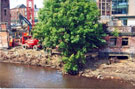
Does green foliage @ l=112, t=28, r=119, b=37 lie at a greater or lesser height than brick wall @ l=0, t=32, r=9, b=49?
greater

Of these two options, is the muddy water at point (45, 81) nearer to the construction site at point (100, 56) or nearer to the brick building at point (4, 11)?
the construction site at point (100, 56)

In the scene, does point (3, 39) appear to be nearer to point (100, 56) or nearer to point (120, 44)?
point (100, 56)

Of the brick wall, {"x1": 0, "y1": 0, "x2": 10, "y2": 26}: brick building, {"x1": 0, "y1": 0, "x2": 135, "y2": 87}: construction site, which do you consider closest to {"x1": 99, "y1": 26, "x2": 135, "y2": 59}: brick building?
{"x1": 0, "y1": 0, "x2": 135, "y2": 87}: construction site

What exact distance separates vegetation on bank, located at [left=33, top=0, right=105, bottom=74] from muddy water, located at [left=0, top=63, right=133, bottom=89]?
1.79m

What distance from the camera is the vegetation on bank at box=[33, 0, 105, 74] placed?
22719 millimetres

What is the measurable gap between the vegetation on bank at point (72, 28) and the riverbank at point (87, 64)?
1.86m

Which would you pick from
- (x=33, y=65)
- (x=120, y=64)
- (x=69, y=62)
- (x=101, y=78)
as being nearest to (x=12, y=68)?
(x=33, y=65)

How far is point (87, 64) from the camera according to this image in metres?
25.2

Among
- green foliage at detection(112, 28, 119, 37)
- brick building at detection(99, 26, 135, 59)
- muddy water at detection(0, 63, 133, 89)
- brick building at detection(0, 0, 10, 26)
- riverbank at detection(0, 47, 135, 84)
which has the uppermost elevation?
brick building at detection(0, 0, 10, 26)

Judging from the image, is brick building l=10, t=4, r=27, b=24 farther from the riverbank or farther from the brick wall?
the riverbank

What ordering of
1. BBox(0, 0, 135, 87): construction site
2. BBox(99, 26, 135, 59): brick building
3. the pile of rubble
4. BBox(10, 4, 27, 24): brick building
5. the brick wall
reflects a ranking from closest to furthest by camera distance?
1. BBox(0, 0, 135, 87): construction site
2. BBox(99, 26, 135, 59): brick building
3. the pile of rubble
4. the brick wall
5. BBox(10, 4, 27, 24): brick building

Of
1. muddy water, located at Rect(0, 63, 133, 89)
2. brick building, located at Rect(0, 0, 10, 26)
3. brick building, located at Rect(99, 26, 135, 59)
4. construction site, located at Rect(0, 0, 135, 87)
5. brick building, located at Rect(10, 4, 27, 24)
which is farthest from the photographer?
brick building, located at Rect(10, 4, 27, 24)

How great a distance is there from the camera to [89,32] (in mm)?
23281

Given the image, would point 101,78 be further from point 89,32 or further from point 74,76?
point 89,32
